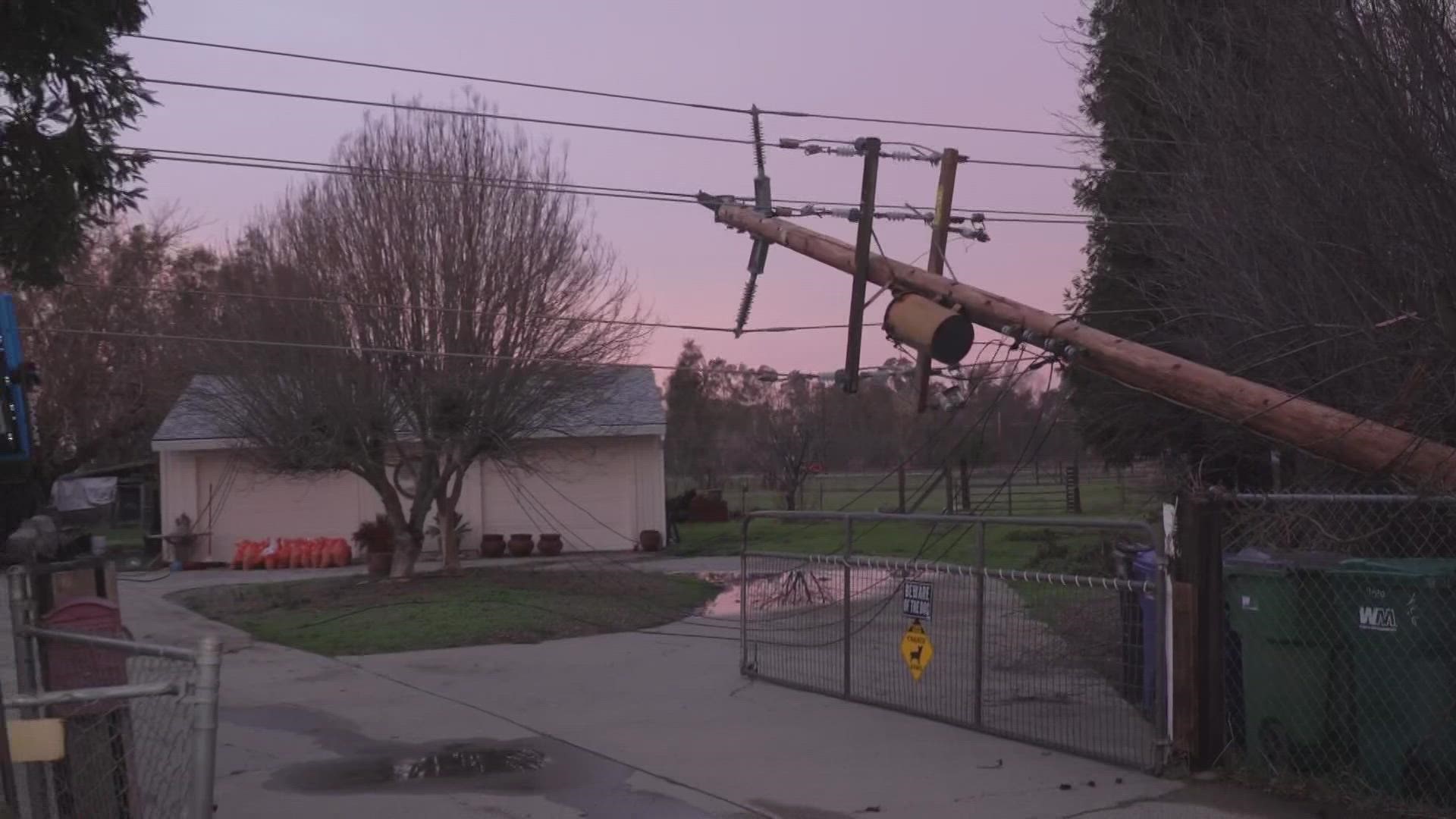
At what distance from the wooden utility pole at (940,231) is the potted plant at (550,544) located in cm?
1865

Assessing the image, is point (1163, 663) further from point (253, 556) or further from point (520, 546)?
point (253, 556)

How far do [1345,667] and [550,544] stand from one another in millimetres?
23013

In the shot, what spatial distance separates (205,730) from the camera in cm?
413

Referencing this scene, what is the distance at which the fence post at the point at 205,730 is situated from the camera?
4.14 m

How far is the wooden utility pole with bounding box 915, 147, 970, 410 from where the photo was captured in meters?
11.3

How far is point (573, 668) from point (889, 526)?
21.7 meters

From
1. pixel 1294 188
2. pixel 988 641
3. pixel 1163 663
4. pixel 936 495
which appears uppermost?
pixel 1294 188

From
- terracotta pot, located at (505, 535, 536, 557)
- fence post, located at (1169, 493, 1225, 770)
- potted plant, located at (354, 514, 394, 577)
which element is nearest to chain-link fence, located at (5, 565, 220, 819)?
fence post, located at (1169, 493, 1225, 770)

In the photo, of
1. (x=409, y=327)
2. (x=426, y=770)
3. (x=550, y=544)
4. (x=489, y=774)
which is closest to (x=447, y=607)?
(x=409, y=327)

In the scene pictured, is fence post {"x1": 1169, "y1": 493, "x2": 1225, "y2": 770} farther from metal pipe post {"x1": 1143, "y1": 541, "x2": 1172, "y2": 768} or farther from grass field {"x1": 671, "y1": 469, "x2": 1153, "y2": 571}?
grass field {"x1": 671, "y1": 469, "x2": 1153, "y2": 571}

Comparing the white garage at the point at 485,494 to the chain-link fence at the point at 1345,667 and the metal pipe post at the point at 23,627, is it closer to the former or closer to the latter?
the chain-link fence at the point at 1345,667

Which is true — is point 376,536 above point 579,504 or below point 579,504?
below

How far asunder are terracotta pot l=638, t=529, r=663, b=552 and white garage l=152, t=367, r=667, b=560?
0.46 metres

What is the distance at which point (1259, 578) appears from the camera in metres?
7.96
